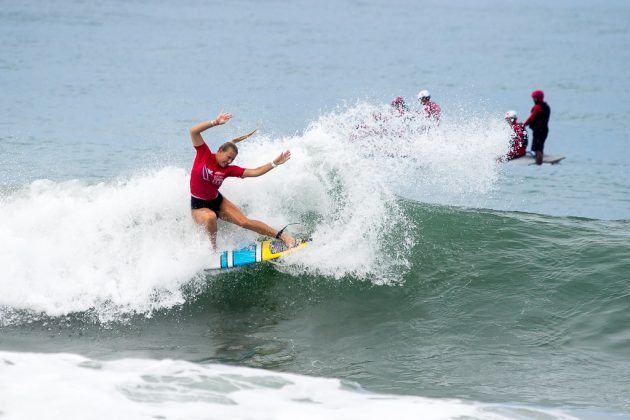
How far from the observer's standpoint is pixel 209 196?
10.2 meters

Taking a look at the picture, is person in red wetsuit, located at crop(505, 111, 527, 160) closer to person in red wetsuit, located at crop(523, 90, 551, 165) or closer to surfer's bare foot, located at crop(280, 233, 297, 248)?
person in red wetsuit, located at crop(523, 90, 551, 165)

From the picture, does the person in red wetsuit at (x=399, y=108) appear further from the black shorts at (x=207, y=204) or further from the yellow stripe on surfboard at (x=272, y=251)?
the black shorts at (x=207, y=204)

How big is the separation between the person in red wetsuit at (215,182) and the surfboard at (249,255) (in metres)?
0.11

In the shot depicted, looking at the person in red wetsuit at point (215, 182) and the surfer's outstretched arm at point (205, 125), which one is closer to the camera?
the surfer's outstretched arm at point (205, 125)

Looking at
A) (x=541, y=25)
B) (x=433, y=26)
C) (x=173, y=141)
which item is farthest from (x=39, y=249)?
(x=541, y=25)

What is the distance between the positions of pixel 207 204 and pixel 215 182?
346 millimetres

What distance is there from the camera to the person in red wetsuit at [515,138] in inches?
806

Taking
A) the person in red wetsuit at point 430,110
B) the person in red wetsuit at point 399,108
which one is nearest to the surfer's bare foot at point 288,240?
the person in red wetsuit at point 399,108

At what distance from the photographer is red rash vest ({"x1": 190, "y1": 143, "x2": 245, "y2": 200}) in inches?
393

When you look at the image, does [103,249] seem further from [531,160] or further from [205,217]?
[531,160]

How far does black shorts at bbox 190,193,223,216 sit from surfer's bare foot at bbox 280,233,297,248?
916 millimetres

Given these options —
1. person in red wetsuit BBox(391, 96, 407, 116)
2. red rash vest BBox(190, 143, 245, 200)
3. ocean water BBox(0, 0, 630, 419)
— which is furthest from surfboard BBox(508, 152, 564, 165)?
red rash vest BBox(190, 143, 245, 200)

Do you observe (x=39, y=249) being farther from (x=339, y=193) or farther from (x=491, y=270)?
(x=491, y=270)

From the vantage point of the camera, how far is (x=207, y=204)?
33.8ft
